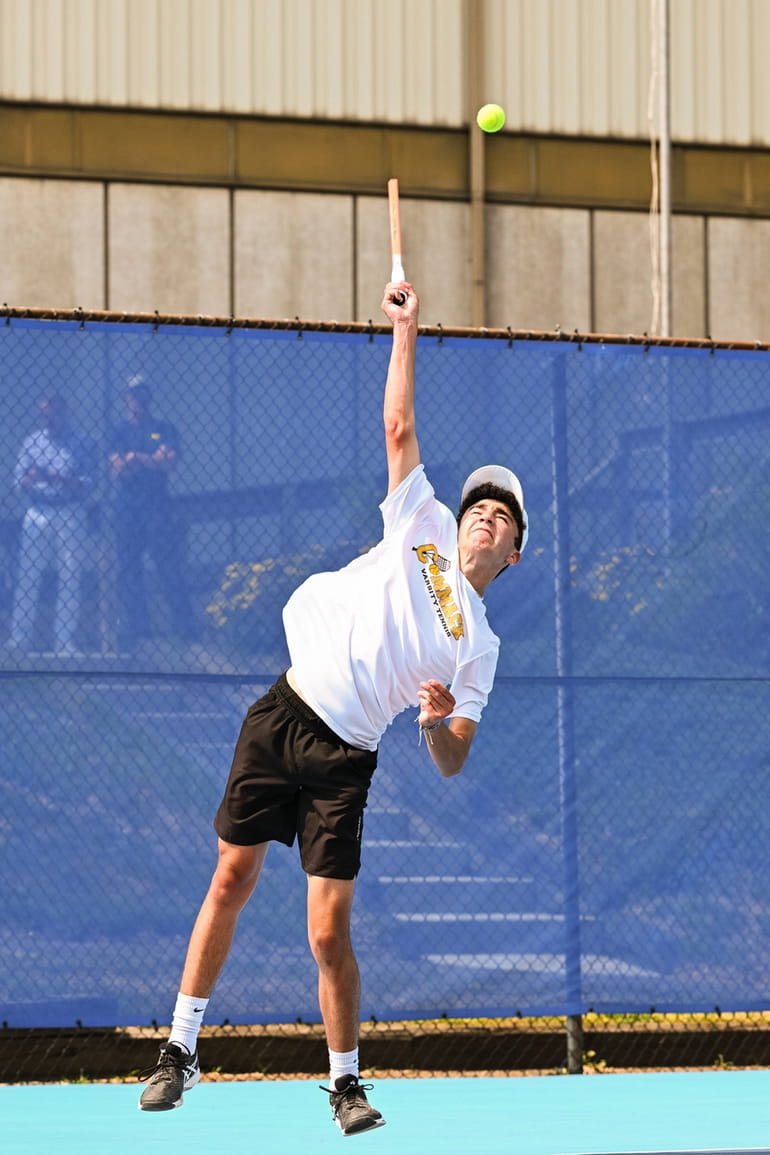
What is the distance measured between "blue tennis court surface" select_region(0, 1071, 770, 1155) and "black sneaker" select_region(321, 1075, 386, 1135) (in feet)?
1.27

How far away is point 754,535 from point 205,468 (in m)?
2.18

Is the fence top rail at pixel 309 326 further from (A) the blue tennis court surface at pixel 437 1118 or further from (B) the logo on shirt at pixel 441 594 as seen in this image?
(A) the blue tennis court surface at pixel 437 1118

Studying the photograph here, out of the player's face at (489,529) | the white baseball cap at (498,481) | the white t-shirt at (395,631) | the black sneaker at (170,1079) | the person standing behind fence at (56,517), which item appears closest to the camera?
the black sneaker at (170,1079)

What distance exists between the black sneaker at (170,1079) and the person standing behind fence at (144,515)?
5.77 feet

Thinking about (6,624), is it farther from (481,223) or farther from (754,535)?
(481,223)

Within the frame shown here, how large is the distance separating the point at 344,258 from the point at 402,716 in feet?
22.6

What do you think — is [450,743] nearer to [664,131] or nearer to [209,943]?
[209,943]

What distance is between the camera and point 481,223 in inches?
517

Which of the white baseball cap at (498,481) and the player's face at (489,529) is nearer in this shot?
the player's face at (489,529)

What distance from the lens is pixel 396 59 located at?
13062 millimetres

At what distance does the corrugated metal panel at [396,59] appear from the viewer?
496 inches

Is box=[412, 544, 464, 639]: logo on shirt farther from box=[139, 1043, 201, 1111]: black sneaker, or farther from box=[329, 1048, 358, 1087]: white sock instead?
box=[139, 1043, 201, 1111]: black sneaker

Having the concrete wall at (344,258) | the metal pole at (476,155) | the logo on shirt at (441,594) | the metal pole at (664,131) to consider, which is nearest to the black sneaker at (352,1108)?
the logo on shirt at (441,594)

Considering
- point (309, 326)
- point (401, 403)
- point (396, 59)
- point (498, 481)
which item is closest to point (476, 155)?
point (396, 59)
